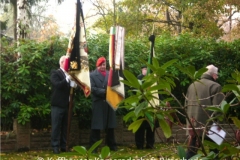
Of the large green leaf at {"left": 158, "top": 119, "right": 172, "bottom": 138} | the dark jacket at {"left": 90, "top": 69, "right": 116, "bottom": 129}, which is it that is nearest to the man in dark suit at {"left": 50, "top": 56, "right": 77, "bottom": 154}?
the dark jacket at {"left": 90, "top": 69, "right": 116, "bottom": 129}

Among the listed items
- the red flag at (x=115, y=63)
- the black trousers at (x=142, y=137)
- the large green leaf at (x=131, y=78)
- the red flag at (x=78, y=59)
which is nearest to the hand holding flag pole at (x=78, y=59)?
the red flag at (x=78, y=59)

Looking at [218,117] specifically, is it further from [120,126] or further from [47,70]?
[120,126]

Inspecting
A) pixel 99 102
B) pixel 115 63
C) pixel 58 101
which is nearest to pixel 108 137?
pixel 99 102

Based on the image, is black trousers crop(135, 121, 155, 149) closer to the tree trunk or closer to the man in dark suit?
the man in dark suit

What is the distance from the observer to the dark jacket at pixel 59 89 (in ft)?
30.1

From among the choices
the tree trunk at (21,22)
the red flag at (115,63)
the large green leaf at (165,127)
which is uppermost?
the tree trunk at (21,22)

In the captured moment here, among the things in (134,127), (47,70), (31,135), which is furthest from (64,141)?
(134,127)

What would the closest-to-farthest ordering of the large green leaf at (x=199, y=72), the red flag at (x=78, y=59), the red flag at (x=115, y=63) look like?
the large green leaf at (x=199, y=72), the red flag at (x=115, y=63), the red flag at (x=78, y=59)

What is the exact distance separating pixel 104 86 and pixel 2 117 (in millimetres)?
2206

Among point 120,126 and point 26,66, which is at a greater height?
point 26,66

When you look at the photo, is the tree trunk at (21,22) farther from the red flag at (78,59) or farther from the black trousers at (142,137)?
the black trousers at (142,137)

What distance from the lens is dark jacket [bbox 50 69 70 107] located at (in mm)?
9188

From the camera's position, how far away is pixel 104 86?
957cm

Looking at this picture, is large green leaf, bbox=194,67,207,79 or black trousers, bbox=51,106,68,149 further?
black trousers, bbox=51,106,68,149
